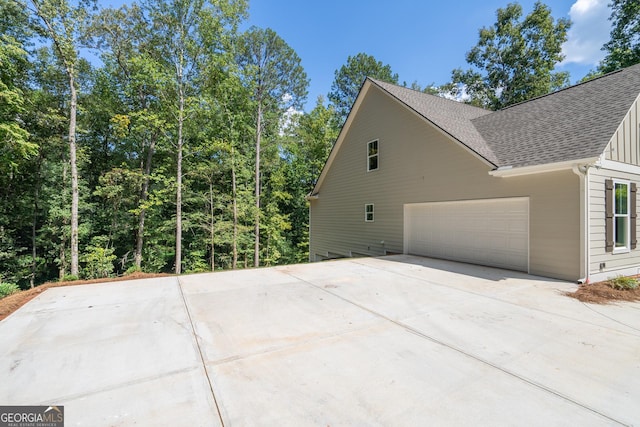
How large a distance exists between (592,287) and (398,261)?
4120 millimetres

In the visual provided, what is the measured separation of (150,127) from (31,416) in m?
14.4

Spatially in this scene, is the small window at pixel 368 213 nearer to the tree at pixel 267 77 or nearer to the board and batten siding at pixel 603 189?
the board and batten siding at pixel 603 189

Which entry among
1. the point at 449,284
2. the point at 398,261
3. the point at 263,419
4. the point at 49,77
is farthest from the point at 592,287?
the point at 49,77

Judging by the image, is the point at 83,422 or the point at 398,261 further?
the point at 398,261

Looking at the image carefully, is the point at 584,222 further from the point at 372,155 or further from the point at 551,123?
the point at 372,155

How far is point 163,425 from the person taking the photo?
5.81 ft

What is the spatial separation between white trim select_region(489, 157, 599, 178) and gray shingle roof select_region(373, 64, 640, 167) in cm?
10

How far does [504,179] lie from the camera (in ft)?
22.1

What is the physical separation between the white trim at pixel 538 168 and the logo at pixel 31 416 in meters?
7.87

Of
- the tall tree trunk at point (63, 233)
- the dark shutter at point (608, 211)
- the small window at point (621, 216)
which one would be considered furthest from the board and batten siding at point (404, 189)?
the tall tree trunk at point (63, 233)

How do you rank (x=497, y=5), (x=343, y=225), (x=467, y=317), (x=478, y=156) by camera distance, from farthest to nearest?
(x=497, y=5)
(x=343, y=225)
(x=478, y=156)
(x=467, y=317)

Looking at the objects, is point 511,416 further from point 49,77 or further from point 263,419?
point 49,77

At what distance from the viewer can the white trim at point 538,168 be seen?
5226 mm

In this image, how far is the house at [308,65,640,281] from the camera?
565 centimetres
